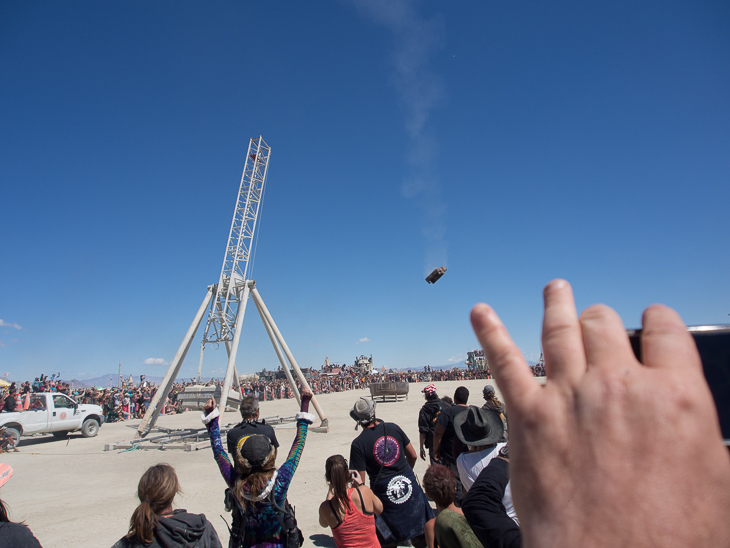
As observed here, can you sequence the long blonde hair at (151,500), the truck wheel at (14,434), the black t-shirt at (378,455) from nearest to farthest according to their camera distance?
1. the long blonde hair at (151,500)
2. the black t-shirt at (378,455)
3. the truck wheel at (14,434)

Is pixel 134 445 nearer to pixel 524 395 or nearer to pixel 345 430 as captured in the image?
pixel 345 430

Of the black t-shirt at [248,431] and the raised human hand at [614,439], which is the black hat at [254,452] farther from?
the raised human hand at [614,439]

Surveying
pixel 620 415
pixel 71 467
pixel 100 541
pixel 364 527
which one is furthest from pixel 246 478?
pixel 71 467

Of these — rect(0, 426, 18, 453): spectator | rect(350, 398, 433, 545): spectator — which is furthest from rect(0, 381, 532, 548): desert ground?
rect(350, 398, 433, 545): spectator

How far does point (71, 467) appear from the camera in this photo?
386 inches

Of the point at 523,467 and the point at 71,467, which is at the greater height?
the point at 523,467

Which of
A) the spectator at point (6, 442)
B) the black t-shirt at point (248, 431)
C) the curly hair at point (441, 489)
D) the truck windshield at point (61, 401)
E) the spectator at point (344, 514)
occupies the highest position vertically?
the truck windshield at point (61, 401)

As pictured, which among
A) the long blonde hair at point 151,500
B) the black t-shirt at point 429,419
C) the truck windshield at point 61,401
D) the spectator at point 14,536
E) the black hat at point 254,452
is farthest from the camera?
the truck windshield at point 61,401

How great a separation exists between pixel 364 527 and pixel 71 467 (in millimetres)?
10482

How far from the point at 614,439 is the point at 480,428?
9.05 ft

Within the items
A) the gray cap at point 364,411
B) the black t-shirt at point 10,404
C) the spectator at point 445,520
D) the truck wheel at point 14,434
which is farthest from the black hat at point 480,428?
the black t-shirt at point 10,404

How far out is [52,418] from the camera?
1393cm

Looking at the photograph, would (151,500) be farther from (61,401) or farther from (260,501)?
(61,401)

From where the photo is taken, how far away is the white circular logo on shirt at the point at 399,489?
12.3 feet
